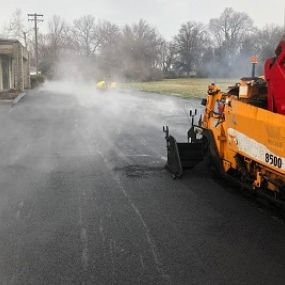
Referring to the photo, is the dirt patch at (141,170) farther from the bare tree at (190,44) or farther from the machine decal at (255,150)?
the bare tree at (190,44)

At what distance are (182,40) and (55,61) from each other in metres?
46.1

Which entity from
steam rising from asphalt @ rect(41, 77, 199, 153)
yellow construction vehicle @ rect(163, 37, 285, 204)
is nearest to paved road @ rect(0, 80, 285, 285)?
yellow construction vehicle @ rect(163, 37, 285, 204)

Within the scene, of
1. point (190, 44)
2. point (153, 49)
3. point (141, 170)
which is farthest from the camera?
point (153, 49)

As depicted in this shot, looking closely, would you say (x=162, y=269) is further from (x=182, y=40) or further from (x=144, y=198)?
(x=182, y=40)

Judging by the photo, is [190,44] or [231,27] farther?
[190,44]

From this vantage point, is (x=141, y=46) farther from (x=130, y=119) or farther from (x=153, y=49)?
(x=130, y=119)

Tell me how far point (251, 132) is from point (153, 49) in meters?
25.8

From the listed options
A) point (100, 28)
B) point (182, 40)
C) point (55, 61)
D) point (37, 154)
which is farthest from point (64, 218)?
point (55, 61)

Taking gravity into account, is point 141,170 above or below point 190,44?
below

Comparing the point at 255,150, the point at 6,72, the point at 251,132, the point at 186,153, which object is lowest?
the point at 186,153

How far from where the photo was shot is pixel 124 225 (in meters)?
5.93

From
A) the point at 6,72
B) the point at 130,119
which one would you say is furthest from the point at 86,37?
the point at 130,119

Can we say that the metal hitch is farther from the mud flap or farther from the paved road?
the paved road

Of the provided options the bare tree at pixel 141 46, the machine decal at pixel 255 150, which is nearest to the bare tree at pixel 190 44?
the machine decal at pixel 255 150
